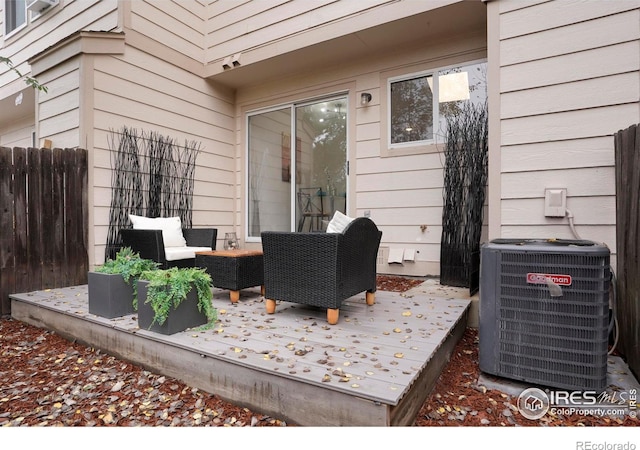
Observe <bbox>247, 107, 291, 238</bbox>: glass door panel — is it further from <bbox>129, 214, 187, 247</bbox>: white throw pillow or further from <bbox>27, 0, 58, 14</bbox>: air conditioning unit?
<bbox>27, 0, 58, 14</bbox>: air conditioning unit

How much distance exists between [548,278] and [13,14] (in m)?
8.70

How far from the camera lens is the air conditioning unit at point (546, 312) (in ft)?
5.85

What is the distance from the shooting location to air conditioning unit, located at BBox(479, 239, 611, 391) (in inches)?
70.2

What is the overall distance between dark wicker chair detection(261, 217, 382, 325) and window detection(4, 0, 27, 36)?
669 cm

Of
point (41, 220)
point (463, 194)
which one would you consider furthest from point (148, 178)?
point (463, 194)

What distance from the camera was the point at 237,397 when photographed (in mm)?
1778

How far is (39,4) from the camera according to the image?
5117 millimetres

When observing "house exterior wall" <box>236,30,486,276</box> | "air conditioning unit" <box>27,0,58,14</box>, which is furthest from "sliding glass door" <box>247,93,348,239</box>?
"air conditioning unit" <box>27,0,58,14</box>

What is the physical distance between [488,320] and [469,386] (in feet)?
1.29

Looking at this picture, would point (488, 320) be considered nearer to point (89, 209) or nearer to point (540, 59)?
point (540, 59)

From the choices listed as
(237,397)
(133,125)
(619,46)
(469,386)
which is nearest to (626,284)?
(469,386)

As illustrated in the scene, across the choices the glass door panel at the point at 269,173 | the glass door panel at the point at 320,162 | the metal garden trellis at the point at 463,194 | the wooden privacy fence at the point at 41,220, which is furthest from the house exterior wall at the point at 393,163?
the wooden privacy fence at the point at 41,220
